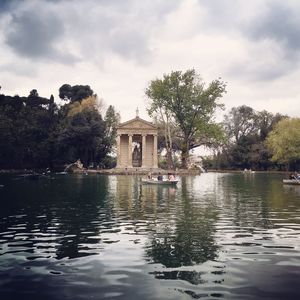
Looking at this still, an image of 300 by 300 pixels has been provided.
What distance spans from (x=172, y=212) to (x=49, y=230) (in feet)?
26.0

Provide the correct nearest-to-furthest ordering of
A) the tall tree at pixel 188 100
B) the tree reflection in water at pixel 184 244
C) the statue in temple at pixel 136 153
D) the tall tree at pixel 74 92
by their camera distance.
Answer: the tree reflection in water at pixel 184 244 → the tall tree at pixel 188 100 → the statue in temple at pixel 136 153 → the tall tree at pixel 74 92

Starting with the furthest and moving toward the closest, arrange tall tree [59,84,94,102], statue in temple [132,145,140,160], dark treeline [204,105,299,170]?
tall tree [59,84,94,102] < dark treeline [204,105,299,170] < statue in temple [132,145,140,160]

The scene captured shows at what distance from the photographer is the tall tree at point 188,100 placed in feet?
291

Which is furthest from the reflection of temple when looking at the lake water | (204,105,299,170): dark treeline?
the lake water

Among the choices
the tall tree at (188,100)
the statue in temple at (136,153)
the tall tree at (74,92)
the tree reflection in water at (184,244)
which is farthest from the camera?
the tall tree at (74,92)

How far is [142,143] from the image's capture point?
3846 inches

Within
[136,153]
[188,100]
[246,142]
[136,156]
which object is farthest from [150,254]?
[246,142]

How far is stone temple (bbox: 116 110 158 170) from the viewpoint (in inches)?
3804

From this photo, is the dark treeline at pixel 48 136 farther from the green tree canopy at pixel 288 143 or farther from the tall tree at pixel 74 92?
the green tree canopy at pixel 288 143

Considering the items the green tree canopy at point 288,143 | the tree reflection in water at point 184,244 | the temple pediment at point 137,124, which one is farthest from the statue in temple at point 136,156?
the tree reflection in water at point 184,244

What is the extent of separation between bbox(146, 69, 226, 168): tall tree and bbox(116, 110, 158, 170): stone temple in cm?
649

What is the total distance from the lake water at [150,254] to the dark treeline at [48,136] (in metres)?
70.4

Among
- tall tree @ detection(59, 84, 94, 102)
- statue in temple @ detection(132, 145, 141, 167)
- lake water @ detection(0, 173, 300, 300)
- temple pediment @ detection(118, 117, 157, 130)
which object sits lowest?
lake water @ detection(0, 173, 300, 300)

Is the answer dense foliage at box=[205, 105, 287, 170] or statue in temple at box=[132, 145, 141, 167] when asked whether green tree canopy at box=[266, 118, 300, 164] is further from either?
statue in temple at box=[132, 145, 141, 167]
